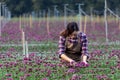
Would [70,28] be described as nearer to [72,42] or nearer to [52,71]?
[72,42]

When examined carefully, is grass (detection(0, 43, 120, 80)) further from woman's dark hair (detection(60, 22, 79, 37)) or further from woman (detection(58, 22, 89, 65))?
woman's dark hair (detection(60, 22, 79, 37))

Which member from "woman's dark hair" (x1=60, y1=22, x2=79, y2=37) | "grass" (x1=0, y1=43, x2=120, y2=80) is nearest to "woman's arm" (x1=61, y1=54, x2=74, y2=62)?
"grass" (x1=0, y1=43, x2=120, y2=80)

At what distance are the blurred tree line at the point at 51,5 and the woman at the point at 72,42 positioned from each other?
147 ft

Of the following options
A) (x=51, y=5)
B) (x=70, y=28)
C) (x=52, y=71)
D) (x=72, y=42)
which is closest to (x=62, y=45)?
(x=72, y=42)

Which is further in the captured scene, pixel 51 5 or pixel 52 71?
pixel 51 5

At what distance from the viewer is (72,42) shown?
9766 mm

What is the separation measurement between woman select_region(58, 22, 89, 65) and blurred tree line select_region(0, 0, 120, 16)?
147ft

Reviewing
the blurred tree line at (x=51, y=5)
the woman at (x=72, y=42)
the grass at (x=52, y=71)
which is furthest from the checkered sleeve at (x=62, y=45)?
the blurred tree line at (x=51, y=5)

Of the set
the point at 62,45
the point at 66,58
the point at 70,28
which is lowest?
the point at 66,58

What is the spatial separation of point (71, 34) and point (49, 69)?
31.2 inches

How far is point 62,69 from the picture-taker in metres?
9.25

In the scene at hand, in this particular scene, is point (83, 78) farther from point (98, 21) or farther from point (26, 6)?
point (26, 6)

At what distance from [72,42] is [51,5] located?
5145 centimetres

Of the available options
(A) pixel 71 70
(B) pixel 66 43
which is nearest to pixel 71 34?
(B) pixel 66 43
